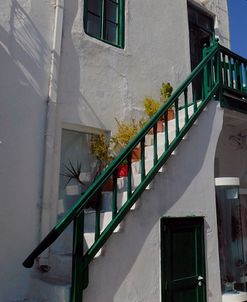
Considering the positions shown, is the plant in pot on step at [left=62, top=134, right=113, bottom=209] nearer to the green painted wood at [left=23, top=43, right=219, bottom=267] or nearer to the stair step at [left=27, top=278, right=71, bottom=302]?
the green painted wood at [left=23, top=43, right=219, bottom=267]

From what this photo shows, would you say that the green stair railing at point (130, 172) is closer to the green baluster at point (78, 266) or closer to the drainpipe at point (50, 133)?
the green baluster at point (78, 266)

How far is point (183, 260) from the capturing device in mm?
4328

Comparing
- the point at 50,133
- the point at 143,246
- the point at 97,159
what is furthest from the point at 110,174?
the point at 97,159

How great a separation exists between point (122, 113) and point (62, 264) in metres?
2.94

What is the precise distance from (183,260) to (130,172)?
4.82 ft

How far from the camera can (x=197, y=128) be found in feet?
16.1

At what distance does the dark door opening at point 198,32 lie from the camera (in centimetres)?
841

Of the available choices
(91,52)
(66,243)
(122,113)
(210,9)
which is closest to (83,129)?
(122,113)

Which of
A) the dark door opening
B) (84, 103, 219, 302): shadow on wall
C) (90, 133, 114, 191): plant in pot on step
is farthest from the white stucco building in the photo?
the dark door opening

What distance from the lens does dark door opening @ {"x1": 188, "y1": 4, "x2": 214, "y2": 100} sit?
8.41 metres

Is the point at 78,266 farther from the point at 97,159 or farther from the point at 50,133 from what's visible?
the point at 97,159

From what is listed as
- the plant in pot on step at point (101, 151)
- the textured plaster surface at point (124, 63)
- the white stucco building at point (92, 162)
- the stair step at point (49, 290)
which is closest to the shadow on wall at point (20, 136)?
the white stucco building at point (92, 162)

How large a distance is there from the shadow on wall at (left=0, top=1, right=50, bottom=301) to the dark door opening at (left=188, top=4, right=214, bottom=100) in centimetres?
462

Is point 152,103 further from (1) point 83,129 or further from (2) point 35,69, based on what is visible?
(2) point 35,69
